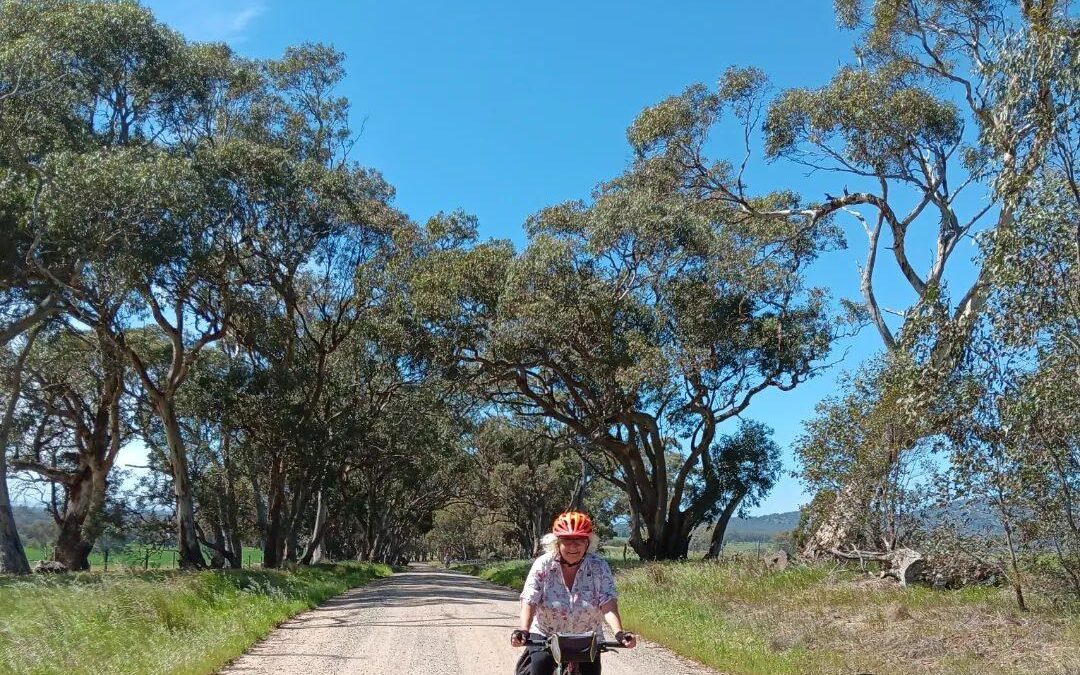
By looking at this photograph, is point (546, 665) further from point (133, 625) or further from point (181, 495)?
point (181, 495)

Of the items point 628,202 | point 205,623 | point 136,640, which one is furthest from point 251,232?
point 136,640

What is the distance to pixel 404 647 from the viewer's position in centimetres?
1148

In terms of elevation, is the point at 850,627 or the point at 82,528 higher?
the point at 82,528

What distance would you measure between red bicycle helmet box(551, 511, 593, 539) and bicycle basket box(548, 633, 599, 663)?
65 centimetres

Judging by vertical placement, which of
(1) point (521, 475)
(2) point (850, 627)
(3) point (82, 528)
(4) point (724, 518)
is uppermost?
(1) point (521, 475)

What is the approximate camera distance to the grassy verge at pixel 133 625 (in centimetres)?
852

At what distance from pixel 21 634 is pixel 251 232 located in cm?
1628

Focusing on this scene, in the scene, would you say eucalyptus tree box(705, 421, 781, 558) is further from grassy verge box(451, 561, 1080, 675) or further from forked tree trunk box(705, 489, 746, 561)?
grassy verge box(451, 561, 1080, 675)

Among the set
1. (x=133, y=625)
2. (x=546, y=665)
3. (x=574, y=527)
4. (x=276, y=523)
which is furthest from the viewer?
(x=276, y=523)

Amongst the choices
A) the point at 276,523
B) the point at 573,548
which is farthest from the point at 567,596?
the point at 276,523

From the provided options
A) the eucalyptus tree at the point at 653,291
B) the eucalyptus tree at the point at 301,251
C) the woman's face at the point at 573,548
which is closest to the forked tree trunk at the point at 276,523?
the eucalyptus tree at the point at 301,251

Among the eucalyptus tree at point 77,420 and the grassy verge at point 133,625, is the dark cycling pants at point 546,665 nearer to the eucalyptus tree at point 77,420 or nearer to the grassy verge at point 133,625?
the grassy verge at point 133,625

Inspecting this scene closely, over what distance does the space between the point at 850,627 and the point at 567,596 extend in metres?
7.05

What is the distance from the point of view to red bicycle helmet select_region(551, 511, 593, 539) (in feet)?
18.2
